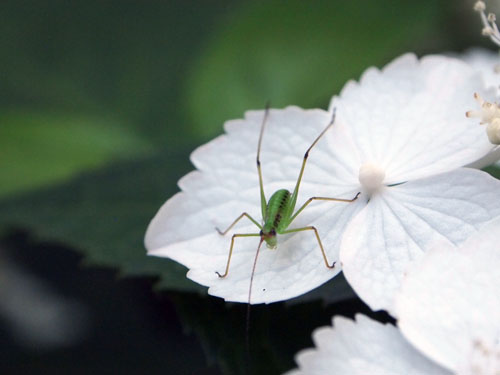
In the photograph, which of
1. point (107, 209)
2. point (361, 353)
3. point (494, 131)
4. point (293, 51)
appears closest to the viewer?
point (361, 353)

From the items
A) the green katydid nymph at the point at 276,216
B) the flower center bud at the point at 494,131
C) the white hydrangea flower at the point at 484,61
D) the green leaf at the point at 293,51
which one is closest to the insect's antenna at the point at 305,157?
the green katydid nymph at the point at 276,216

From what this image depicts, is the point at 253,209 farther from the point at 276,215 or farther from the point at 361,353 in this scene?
the point at 361,353

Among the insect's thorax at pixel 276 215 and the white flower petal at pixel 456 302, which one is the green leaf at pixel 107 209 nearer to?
the insect's thorax at pixel 276 215

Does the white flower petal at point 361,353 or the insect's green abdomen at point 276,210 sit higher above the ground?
the insect's green abdomen at point 276,210

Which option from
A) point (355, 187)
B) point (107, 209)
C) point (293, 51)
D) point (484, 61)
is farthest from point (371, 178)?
point (293, 51)

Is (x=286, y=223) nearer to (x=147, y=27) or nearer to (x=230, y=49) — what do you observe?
(x=230, y=49)

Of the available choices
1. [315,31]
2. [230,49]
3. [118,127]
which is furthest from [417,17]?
[118,127]
